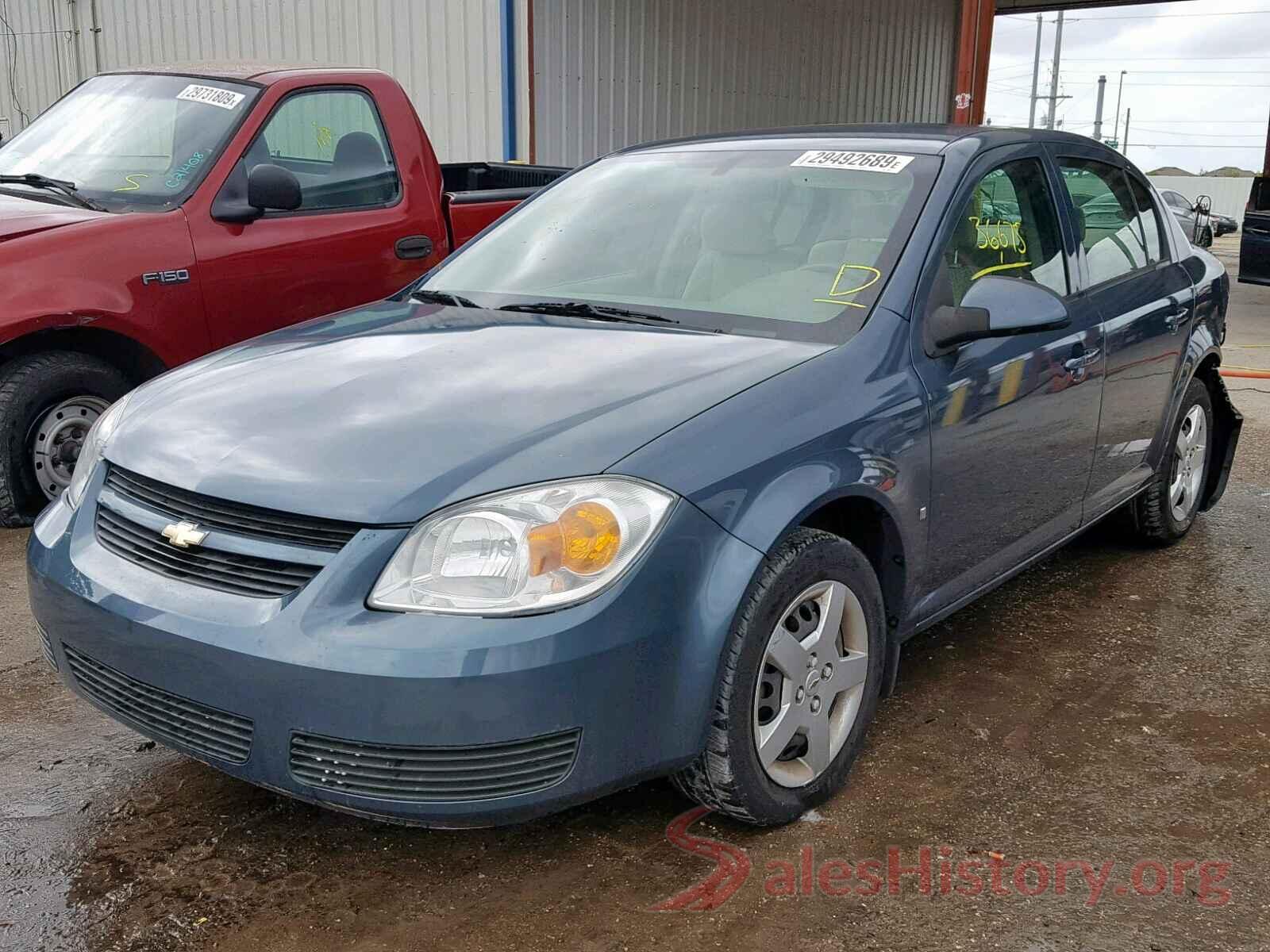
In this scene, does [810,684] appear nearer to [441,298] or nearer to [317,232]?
[441,298]

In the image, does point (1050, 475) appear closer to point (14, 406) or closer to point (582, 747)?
point (582, 747)

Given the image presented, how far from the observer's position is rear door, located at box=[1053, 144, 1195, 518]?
12.8 feet

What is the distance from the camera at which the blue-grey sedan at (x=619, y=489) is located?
2.24m

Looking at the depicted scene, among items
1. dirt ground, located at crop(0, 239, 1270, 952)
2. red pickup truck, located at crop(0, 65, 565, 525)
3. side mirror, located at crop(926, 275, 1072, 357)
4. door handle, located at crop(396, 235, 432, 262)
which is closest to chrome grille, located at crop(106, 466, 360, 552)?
dirt ground, located at crop(0, 239, 1270, 952)

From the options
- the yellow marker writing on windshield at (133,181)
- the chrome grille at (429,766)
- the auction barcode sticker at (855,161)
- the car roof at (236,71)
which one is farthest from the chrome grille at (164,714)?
the car roof at (236,71)

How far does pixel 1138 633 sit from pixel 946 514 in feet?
4.37

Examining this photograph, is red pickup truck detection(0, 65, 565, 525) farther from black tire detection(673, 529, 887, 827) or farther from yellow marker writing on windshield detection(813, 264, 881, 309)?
black tire detection(673, 529, 887, 827)

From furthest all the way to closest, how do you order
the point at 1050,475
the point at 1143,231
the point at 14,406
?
1. the point at 14,406
2. the point at 1143,231
3. the point at 1050,475

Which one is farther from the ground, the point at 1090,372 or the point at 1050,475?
the point at 1090,372

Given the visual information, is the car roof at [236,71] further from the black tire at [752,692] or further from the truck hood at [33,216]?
the black tire at [752,692]

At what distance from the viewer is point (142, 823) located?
2768 millimetres

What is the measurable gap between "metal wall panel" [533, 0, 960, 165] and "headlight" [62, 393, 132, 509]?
28.7ft

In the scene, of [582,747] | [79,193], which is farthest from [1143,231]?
[79,193]

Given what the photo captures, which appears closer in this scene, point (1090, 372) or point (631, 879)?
point (631, 879)
